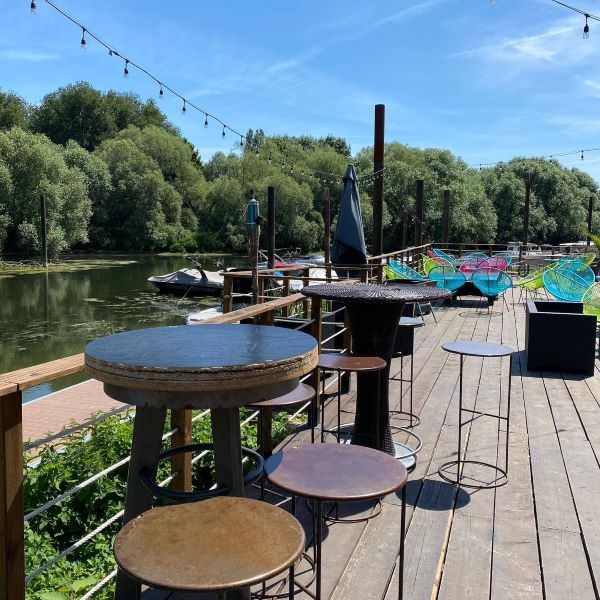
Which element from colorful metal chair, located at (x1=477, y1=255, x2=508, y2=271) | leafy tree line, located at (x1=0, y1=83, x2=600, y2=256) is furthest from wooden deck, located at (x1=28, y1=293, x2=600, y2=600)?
leafy tree line, located at (x1=0, y1=83, x2=600, y2=256)

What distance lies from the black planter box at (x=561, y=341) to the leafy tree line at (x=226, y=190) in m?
27.8

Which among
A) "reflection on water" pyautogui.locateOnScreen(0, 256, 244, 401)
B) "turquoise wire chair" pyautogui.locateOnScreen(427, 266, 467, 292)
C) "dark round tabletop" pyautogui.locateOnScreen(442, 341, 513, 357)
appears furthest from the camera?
"reflection on water" pyautogui.locateOnScreen(0, 256, 244, 401)

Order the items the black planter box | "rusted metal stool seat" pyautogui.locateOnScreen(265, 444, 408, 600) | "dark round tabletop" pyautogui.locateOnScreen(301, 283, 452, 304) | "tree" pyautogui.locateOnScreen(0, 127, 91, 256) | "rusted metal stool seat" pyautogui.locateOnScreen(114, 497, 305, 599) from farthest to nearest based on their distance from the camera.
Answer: "tree" pyautogui.locateOnScreen(0, 127, 91, 256) < the black planter box < "dark round tabletop" pyautogui.locateOnScreen(301, 283, 452, 304) < "rusted metal stool seat" pyautogui.locateOnScreen(265, 444, 408, 600) < "rusted metal stool seat" pyautogui.locateOnScreen(114, 497, 305, 599)

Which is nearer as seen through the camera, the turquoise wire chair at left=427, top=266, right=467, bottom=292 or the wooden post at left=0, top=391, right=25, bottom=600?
the wooden post at left=0, top=391, right=25, bottom=600

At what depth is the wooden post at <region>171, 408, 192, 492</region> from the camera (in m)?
1.98

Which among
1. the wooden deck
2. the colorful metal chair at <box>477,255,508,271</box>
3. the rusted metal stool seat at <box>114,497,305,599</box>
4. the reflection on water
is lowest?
the reflection on water

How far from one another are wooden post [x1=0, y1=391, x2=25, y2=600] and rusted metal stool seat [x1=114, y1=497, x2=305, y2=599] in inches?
14.4

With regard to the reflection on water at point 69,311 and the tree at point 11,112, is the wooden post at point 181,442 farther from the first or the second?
the tree at point 11,112

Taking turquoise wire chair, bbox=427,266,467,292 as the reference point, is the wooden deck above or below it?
below

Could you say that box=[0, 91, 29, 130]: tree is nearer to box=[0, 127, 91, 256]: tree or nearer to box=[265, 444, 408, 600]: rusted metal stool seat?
box=[0, 127, 91, 256]: tree

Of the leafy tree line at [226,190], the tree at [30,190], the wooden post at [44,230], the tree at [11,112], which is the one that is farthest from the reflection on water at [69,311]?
the tree at [11,112]

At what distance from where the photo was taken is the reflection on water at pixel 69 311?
12.8m

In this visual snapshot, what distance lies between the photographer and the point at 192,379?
122cm

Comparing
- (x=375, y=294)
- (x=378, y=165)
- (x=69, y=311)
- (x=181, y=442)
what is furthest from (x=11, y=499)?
(x=69, y=311)
